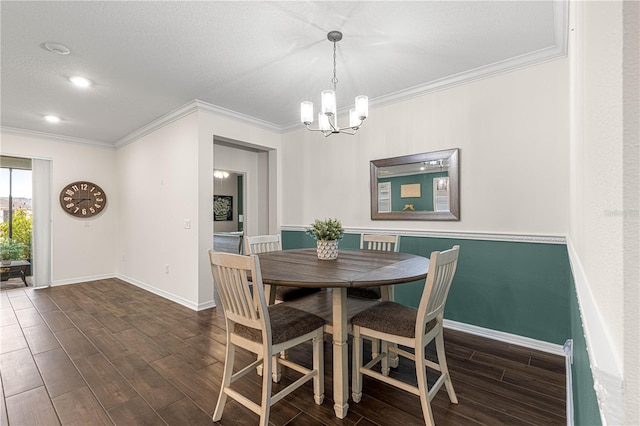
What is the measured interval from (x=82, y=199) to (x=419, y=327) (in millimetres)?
5869

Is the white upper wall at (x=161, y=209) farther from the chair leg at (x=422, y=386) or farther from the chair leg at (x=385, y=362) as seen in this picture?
the chair leg at (x=422, y=386)

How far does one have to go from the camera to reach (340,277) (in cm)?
166

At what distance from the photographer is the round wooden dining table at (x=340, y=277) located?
1586 mm

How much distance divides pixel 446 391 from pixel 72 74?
4.18 m

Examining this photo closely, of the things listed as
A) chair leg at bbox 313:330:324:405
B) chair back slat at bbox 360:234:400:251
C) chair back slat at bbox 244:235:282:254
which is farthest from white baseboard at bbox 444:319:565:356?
chair back slat at bbox 244:235:282:254

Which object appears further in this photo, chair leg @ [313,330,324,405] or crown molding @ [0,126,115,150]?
crown molding @ [0,126,115,150]

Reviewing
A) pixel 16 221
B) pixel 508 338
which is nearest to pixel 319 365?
pixel 508 338

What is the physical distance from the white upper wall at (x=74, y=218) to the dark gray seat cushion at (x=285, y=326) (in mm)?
4916

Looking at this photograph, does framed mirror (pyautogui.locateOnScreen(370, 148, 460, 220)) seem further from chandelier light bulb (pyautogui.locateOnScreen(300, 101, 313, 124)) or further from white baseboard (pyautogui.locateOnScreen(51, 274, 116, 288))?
white baseboard (pyautogui.locateOnScreen(51, 274, 116, 288))

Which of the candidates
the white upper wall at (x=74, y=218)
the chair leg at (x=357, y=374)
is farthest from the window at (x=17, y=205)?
the chair leg at (x=357, y=374)

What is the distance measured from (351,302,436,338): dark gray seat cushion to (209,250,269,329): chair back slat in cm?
63

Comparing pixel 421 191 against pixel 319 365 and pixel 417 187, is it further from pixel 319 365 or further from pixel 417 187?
pixel 319 365

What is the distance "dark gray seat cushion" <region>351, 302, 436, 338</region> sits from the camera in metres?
1.67

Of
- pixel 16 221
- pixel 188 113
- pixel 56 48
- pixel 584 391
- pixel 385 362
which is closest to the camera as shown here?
pixel 584 391
